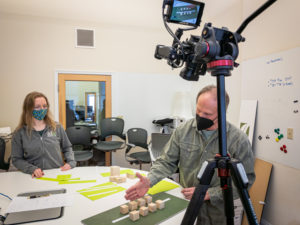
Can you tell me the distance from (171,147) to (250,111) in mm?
1674

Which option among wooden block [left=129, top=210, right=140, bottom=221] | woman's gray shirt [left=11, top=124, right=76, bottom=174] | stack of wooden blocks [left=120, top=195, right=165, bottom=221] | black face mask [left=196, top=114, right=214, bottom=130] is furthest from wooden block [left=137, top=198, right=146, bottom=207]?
woman's gray shirt [left=11, top=124, right=76, bottom=174]

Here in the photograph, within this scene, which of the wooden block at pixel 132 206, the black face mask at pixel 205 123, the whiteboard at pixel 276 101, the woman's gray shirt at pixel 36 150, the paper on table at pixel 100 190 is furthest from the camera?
the whiteboard at pixel 276 101

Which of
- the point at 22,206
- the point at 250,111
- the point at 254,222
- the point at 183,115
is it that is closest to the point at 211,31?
the point at 254,222

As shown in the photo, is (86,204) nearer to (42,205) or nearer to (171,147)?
(42,205)

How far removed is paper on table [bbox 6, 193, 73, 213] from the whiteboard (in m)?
2.15

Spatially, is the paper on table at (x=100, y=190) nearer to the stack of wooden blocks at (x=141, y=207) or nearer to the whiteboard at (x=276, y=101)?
the stack of wooden blocks at (x=141, y=207)

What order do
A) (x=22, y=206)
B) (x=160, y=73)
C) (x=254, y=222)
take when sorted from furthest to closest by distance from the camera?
(x=160, y=73), (x=22, y=206), (x=254, y=222)

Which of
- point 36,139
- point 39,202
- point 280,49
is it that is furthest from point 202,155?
point 280,49

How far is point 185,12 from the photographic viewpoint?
101cm

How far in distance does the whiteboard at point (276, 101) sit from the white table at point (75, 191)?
4.82 ft

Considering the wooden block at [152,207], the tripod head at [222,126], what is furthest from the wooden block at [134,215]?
the tripod head at [222,126]

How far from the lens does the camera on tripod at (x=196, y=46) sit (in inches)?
28.9

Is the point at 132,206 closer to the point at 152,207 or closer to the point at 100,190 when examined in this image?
the point at 152,207

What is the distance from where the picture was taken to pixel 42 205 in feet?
4.30
